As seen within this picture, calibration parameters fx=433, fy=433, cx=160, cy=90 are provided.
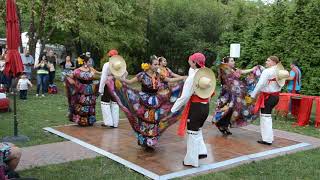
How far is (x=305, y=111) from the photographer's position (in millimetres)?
11555

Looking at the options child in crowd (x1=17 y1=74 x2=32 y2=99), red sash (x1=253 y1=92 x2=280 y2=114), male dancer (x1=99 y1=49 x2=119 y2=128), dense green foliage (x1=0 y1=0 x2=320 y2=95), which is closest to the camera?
red sash (x1=253 y1=92 x2=280 y2=114)

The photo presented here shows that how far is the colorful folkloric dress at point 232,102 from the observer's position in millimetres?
9594

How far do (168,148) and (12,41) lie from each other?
3608 mm

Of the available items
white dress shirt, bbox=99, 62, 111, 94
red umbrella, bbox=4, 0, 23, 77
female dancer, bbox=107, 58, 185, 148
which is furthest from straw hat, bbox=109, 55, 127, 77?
red umbrella, bbox=4, 0, 23, 77

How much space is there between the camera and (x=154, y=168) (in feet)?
22.8

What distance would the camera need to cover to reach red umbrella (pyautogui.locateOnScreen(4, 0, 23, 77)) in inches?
320

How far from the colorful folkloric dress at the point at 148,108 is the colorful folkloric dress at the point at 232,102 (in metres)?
1.92

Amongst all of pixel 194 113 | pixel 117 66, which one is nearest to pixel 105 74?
pixel 117 66

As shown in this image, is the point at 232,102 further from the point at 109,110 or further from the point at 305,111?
the point at 305,111

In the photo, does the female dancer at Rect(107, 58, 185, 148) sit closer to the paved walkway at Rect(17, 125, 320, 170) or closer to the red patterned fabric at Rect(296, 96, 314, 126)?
the paved walkway at Rect(17, 125, 320, 170)

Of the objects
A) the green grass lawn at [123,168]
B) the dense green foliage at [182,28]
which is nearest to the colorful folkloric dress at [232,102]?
the green grass lawn at [123,168]

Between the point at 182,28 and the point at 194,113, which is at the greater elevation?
the point at 182,28

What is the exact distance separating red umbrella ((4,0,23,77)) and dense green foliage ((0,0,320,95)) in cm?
1032

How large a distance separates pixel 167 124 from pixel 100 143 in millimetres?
1444
